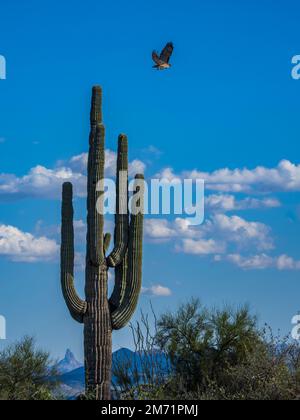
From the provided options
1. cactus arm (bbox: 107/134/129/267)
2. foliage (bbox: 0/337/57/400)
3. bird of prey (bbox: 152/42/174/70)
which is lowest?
foliage (bbox: 0/337/57/400)

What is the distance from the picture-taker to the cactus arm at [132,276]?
63.3 feet

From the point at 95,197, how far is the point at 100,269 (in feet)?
5.41

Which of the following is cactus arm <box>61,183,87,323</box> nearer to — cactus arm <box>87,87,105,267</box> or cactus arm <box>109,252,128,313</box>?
cactus arm <box>87,87,105,267</box>

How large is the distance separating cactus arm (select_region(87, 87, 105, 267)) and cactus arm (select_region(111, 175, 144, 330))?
0.71 m

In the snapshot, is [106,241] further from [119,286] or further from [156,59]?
[156,59]

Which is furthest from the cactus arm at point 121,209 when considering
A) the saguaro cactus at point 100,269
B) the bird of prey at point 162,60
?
the bird of prey at point 162,60

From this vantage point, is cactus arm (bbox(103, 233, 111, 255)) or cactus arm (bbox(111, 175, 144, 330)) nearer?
cactus arm (bbox(111, 175, 144, 330))

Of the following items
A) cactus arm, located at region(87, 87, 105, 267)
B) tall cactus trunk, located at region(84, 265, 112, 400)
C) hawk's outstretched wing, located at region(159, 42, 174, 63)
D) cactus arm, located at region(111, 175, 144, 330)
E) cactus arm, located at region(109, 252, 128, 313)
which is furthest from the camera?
cactus arm, located at region(109, 252, 128, 313)

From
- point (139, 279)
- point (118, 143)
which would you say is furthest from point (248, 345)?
point (118, 143)

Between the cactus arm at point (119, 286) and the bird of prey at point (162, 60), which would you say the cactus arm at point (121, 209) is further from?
the bird of prey at point (162, 60)

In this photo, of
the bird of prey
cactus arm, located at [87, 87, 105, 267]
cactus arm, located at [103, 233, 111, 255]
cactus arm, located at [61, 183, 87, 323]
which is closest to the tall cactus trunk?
cactus arm, located at [61, 183, 87, 323]

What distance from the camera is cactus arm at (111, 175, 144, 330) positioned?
759 inches
